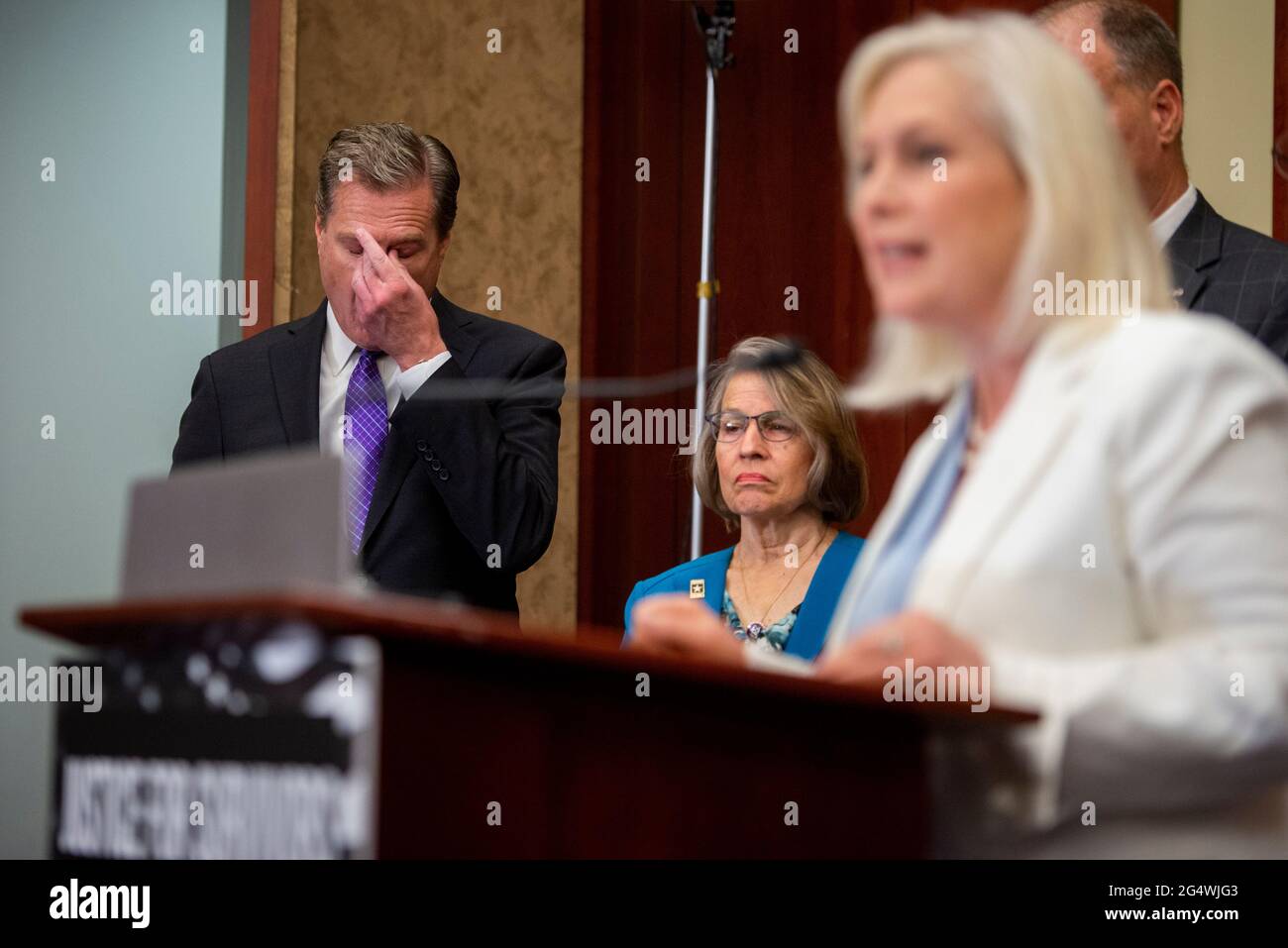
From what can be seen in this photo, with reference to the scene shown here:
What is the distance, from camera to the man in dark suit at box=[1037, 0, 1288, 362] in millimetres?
2643

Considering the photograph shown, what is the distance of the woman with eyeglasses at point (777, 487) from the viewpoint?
3303mm

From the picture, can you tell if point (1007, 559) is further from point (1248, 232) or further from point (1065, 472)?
point (1248, 232)

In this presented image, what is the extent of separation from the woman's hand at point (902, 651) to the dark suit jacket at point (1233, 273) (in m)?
1.34

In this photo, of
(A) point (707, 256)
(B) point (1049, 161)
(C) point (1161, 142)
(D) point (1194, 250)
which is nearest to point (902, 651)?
(B) point (1049, 161)

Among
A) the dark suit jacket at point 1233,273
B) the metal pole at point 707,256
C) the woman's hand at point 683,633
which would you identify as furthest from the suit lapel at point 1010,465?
the metal pole at point 707,256

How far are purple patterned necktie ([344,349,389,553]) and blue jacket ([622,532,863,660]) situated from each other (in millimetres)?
565

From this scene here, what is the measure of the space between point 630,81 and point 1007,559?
11.1 ft

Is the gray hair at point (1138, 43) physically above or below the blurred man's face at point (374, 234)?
above

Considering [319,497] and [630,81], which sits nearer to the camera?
[319,497]

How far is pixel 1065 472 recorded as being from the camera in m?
1.45

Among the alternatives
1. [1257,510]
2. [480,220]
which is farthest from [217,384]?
[1257,510]

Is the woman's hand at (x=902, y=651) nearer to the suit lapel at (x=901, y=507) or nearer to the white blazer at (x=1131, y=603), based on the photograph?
the white blazer at (x=1131, y=603)

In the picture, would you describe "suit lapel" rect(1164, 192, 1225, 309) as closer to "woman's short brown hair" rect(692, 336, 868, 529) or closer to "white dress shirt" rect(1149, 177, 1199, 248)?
"white dress shirt" rect(1149, 177, 1199, 248)
